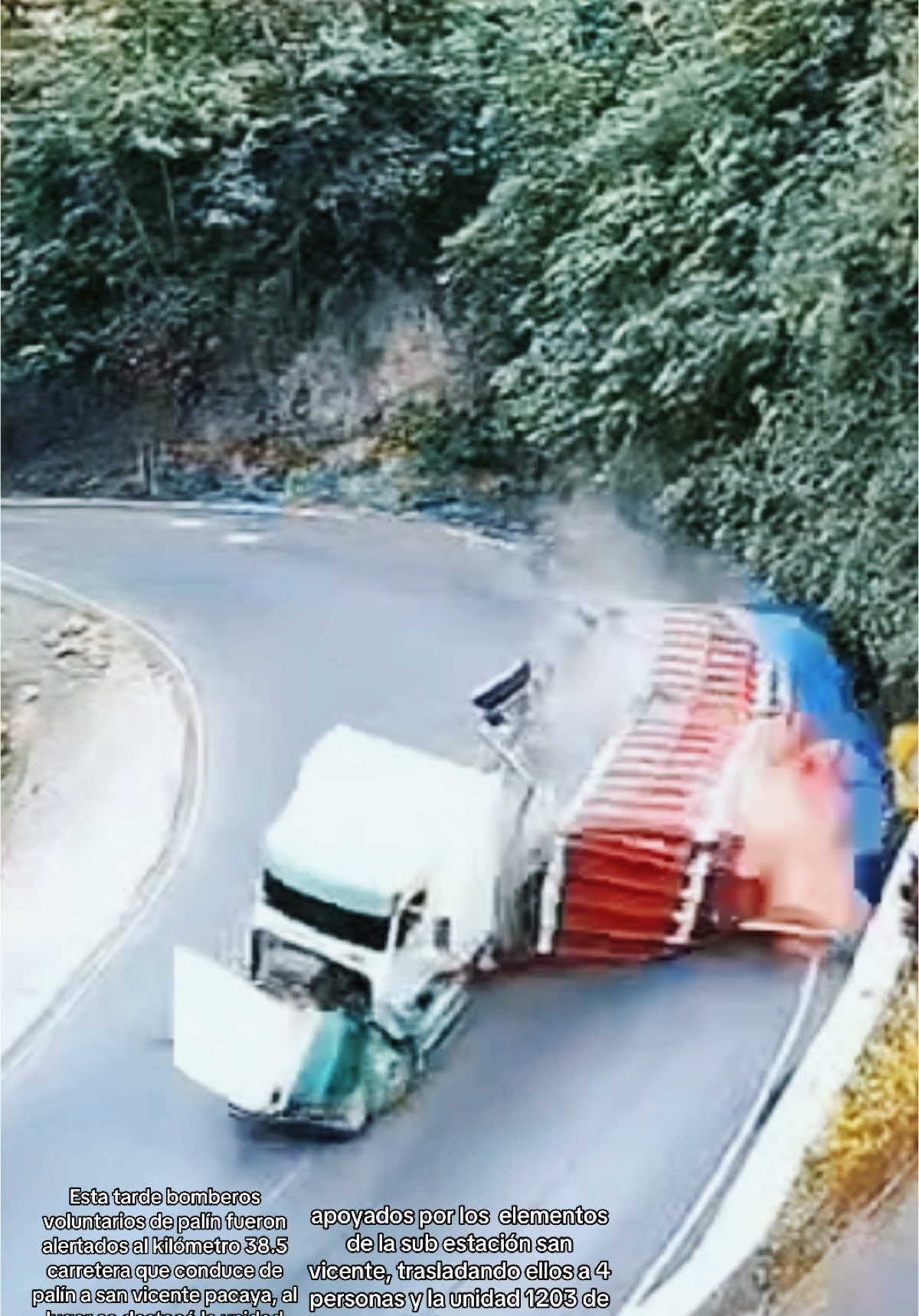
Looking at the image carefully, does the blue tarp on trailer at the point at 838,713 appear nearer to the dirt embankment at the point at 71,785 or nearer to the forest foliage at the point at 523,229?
the forest foliage at the point at 523,229

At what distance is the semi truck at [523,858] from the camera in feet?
6.51

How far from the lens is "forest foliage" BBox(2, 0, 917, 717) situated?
6.77 feet

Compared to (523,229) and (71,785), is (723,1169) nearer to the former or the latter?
(71,785)

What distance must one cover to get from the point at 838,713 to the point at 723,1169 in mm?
410

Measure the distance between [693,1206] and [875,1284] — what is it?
0.56 ft

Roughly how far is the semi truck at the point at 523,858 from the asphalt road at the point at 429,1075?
3 cm

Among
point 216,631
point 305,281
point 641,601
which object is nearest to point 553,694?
point 641,601

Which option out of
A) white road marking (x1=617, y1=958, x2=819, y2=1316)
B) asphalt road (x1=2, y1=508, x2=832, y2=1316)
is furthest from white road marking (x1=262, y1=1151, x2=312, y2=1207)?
white road marking (x1=617, y1=958, x2=819, y2=1316)

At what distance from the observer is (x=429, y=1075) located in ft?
6.53

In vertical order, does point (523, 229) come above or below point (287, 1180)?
above

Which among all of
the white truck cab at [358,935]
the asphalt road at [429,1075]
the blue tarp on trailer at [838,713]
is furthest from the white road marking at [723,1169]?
the white truck cab at [358,935]

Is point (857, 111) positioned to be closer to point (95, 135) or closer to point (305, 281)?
point (305, 281)

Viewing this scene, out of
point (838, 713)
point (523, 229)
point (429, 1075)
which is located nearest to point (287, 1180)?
point (429, 1075)

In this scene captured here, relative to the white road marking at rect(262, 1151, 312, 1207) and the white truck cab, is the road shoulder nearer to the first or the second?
the white truck cab
